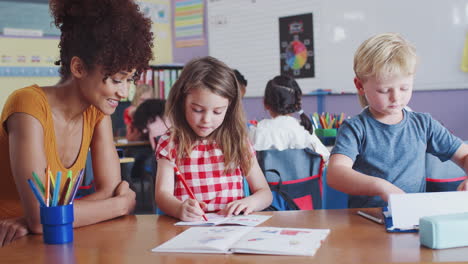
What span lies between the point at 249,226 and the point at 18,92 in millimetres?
698

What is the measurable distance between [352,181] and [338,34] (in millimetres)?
3344

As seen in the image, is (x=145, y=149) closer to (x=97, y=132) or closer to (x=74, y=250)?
(x=97, y=132)

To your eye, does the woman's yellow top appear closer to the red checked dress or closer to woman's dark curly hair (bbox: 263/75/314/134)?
the red checked dress

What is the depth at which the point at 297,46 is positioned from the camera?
4781 mm

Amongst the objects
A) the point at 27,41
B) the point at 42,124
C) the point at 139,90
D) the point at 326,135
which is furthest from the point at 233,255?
the point at 27,41

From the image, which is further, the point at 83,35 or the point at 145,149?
the point at 145,149

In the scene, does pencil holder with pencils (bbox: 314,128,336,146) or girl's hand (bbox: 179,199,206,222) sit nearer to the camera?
girl's hand (bbox: 179,199,206,222)

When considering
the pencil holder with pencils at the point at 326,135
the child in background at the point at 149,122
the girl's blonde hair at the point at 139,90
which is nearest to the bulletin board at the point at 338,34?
the girl's blonde hair at the point at 139,90

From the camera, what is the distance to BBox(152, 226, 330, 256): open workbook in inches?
36.8

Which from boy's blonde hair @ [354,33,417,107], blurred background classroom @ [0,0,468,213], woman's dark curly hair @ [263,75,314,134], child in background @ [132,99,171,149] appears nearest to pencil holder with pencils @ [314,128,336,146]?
woman's dark curly hair @ [263,75,314,134]

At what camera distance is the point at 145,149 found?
445 cm

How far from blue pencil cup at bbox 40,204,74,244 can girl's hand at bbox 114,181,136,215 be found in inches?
11.4

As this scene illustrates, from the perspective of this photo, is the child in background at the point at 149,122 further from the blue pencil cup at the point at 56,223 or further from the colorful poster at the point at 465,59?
the blue pencil cup at the point at 56,223

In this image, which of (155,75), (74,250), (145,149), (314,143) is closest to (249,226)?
(74,250)
